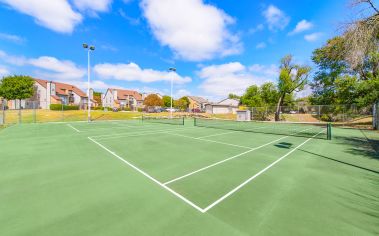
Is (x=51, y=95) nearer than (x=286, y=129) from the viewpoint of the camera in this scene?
No

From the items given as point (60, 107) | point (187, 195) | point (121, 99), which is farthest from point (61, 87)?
point (187, 195)

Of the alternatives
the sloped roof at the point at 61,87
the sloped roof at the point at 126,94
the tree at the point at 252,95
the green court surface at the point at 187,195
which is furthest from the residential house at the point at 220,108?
the green court surface at the point at 187,195

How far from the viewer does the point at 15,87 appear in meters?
44.9

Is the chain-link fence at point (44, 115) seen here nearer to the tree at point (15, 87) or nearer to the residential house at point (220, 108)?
the tree at point (15, 87)

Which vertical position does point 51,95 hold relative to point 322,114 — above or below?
above

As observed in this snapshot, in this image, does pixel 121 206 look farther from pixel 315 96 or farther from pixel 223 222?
pixel 315 96

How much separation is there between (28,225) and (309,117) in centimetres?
3969

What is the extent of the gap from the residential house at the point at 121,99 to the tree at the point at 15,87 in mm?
37202

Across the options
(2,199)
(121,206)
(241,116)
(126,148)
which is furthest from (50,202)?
(241,116)

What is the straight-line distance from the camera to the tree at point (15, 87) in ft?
146

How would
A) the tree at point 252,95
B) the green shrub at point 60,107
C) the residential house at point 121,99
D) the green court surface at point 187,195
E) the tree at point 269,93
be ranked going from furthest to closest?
the residential house at point 121,99 → the green shrub at point 60,107 → the tree at point 252,95 → the tree at point 269,93 → the green court surface at point 187,195

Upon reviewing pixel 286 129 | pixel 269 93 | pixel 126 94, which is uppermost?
pixel 126 94

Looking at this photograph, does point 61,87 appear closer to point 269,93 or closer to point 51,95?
point 51,95

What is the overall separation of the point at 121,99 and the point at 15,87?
135 ft
